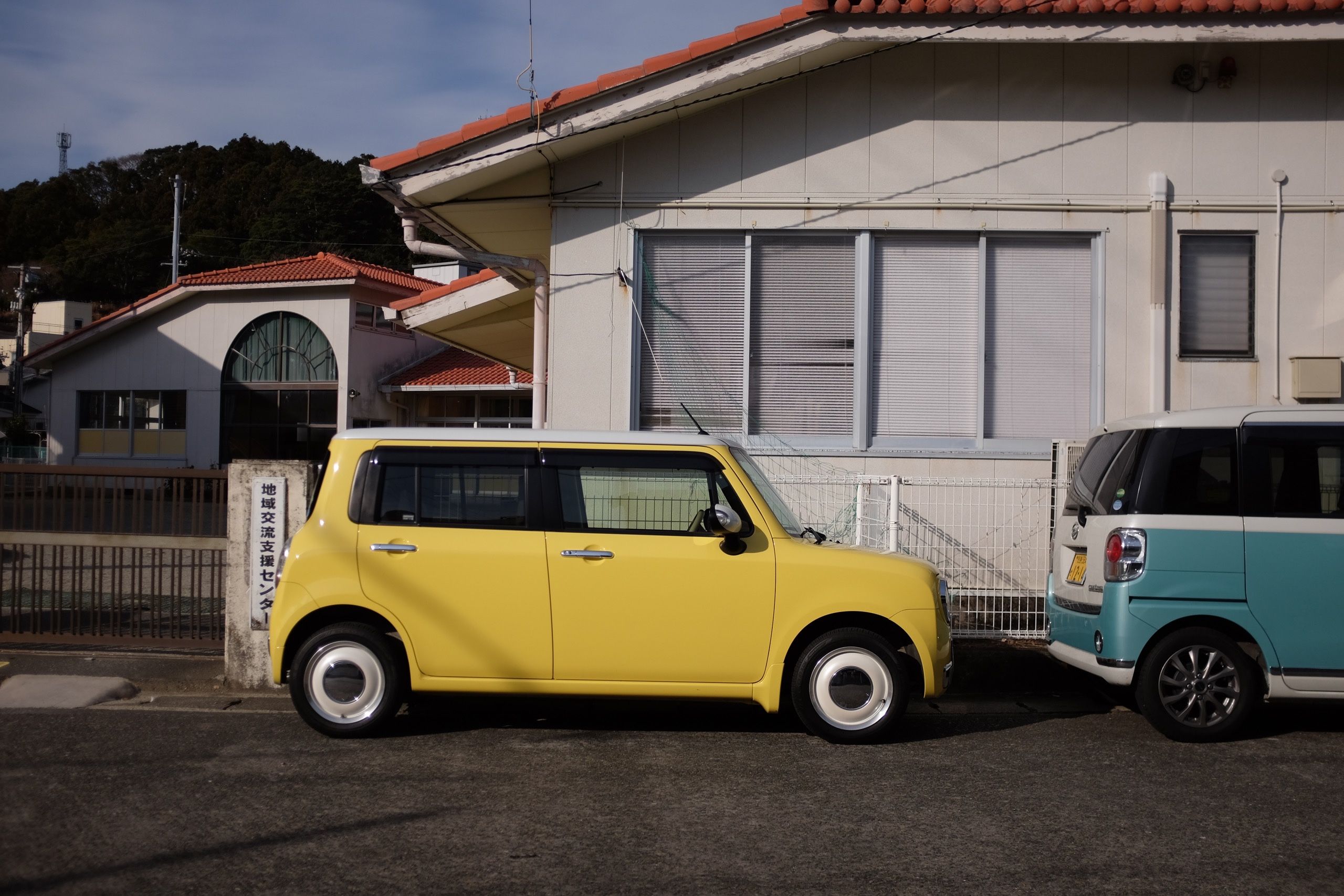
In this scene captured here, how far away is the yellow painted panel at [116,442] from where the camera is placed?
3638 centimetres

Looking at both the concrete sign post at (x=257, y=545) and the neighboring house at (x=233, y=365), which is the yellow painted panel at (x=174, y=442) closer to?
the neighboring house at (x=233, y=365)

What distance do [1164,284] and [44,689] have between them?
31.8 ft

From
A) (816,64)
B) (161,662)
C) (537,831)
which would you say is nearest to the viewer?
(537,831)

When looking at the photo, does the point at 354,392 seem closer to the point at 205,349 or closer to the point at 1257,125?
the point at 205,349

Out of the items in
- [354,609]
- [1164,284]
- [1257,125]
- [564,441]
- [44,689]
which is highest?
[1257,125]

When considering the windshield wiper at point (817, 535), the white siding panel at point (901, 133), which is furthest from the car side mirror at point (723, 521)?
the white siding panel at point (901, 133)

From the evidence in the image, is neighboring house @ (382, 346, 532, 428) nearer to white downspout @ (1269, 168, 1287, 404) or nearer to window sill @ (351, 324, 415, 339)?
window sill @ (351, 324, 415, 339)

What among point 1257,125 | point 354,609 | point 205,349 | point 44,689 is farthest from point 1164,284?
point 205,349

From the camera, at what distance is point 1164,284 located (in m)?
10.0

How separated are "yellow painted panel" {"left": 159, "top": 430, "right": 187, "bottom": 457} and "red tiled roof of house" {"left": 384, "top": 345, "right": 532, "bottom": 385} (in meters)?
7.12

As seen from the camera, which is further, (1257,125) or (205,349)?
(205,349)

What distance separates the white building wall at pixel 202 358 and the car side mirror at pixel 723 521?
28.4 m

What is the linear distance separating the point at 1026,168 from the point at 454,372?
82.6ft

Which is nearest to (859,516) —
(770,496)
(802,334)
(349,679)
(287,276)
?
(802,334)
